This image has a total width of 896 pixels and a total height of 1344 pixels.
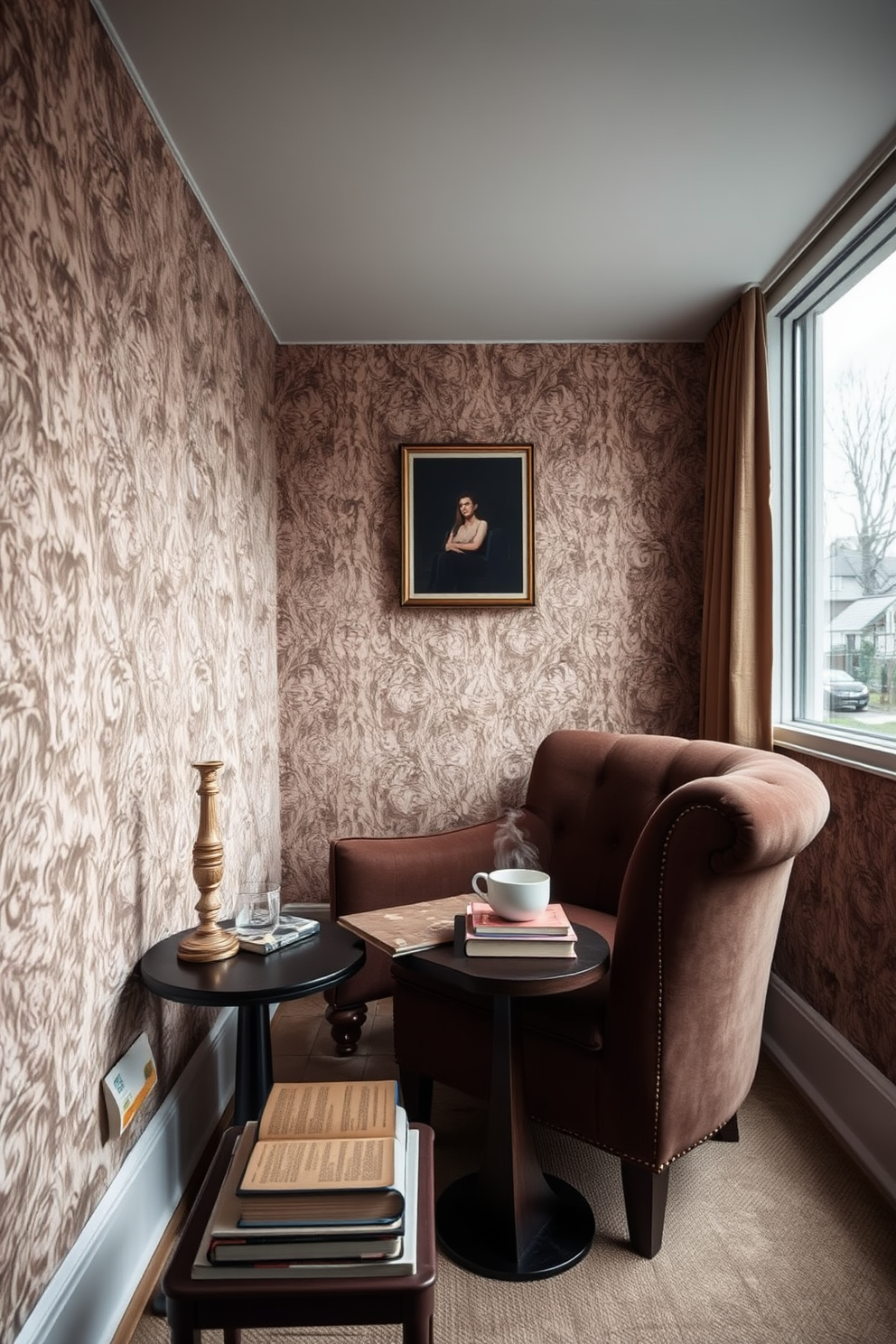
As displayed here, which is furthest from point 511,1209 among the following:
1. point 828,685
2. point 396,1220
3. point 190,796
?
point 828,685

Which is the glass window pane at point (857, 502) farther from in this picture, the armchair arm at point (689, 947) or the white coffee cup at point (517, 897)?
the white coffee cup at point (517, 897)

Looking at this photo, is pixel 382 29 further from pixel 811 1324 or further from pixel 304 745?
pixel 811 1324

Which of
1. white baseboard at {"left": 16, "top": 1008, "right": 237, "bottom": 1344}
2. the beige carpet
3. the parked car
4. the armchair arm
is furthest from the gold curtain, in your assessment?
white baseboard at {"left": 16, "top": 1008, "right": 237, "bottom": 1344}

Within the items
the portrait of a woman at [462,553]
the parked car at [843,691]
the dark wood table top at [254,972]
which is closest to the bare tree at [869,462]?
the parked car at [843,691]

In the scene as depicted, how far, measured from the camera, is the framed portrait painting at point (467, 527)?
10.6ft

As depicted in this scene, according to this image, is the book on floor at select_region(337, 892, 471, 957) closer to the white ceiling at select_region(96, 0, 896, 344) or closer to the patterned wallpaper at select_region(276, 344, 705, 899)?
the patterned wallpaper at select_region(276, 344, 705, 899)

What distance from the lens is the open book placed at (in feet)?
3.50

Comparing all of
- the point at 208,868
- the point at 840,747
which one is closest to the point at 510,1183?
the point at 208,868

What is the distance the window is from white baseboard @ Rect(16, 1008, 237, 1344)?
1778 millimetres

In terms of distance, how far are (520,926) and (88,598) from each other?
980 millimetres

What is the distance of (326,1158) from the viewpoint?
1.13 meters

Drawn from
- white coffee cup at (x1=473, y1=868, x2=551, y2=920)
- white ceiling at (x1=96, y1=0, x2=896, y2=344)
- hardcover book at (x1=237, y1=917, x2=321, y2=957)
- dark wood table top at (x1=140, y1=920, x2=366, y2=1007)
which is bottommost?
dark wood table top at (x1=140, y1=920, x2=366, y2=1007)

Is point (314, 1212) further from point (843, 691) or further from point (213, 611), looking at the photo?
point (843, 691)

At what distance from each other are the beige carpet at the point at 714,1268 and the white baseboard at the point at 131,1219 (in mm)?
114
